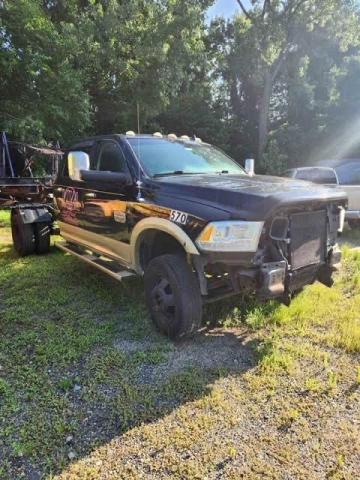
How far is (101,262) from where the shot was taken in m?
4.68

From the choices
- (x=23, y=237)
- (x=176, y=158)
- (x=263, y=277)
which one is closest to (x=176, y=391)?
(x=263, y=277)

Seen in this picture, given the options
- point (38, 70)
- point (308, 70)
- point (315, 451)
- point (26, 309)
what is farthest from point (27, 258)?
point (308, 70)

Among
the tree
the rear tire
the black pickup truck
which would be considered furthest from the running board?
the tree

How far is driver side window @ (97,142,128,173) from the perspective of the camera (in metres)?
4.24

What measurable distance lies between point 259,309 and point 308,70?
718 inches

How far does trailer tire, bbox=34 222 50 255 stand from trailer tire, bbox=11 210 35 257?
0.07 metres

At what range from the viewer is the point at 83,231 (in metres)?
5.11

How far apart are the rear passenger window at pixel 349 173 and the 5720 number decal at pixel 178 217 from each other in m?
6.41

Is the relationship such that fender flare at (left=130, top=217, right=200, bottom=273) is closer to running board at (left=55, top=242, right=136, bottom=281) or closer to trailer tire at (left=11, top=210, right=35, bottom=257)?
running board at (left=55, top=242, right=136, bottom=281)

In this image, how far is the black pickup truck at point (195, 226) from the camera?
3043 mm

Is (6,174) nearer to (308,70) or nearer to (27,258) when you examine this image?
(27,258)

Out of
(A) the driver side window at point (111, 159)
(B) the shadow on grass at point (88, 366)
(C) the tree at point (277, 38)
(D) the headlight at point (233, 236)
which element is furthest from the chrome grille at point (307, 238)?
(C) the tree at point (277, 38)

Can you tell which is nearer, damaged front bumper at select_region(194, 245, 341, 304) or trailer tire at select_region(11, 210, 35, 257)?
damaged front bumper at select_region(194, 245, 341, 304)

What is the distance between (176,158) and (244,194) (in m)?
1.46
